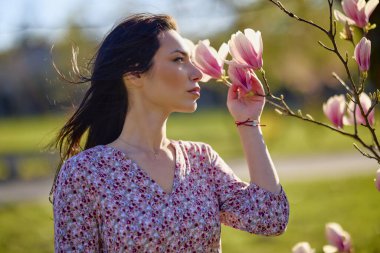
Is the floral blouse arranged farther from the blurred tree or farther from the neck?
the blurred tree

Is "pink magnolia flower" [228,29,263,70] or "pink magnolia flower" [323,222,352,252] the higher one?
"pink magnolia flower" [228,29,263,70]

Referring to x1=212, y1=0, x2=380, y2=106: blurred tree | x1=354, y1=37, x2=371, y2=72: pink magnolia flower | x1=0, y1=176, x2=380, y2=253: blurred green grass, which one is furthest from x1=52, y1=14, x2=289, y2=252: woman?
x1=212, y1=0, x2=380, y2=106: blurred tree

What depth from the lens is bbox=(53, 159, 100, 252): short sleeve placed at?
7.43ft

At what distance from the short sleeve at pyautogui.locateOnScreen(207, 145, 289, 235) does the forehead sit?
48cm

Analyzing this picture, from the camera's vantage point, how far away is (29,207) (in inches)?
388

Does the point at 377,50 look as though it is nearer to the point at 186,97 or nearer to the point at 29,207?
the point at 186,97

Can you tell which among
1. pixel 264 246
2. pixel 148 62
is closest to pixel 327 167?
pixel 264 246

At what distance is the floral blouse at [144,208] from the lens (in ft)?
7.43

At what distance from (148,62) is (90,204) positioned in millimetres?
504

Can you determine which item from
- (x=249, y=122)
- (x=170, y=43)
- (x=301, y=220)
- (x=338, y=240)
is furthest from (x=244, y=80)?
(x=301, y=220)

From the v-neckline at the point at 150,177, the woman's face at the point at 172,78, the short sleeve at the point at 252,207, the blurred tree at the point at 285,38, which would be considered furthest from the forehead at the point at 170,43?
the blurred tree at the point at 285,38

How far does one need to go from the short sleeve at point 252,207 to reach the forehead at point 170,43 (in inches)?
18.8

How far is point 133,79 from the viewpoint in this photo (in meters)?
2.47

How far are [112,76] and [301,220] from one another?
604 centimetres
